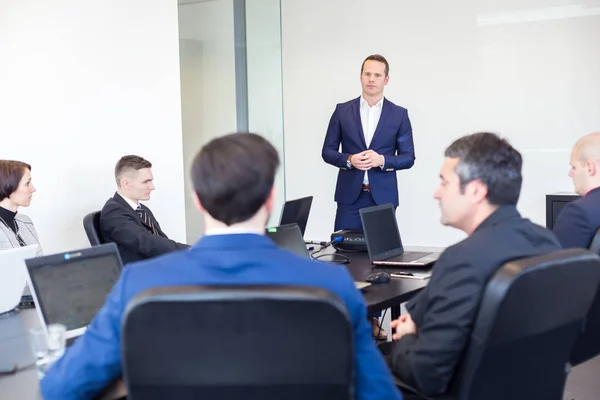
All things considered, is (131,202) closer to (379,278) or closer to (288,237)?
(288,237)

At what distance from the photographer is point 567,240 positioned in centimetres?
290

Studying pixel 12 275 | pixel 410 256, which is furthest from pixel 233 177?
pixel 410 256

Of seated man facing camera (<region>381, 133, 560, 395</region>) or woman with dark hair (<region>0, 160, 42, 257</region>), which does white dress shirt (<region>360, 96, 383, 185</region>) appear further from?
seated man facing camera (<region>381, 133, 560, 395</region>)

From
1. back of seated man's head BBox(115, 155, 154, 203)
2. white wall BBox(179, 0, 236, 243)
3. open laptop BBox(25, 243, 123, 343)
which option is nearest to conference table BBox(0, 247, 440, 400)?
open laptop BBox(25, 243, 123, 343)

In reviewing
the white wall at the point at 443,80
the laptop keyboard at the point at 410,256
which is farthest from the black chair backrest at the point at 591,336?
the white wall at the point at 443,80

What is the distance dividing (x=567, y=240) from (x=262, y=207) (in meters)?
1.79

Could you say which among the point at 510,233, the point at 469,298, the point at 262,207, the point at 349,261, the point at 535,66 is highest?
the point at 535,66

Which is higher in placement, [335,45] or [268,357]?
[335,45]

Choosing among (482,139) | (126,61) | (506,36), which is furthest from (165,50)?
(482,139)

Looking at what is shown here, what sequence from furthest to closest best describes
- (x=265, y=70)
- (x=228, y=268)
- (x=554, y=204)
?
(x=265, y=70), (x=554, y=204), (x=228, y=268)

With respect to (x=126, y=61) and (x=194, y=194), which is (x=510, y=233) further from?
(x=126, y=61)

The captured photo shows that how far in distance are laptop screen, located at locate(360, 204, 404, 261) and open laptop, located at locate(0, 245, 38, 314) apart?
1541mm

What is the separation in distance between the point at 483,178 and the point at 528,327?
1.70ft

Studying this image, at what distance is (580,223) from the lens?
9.44 ft
